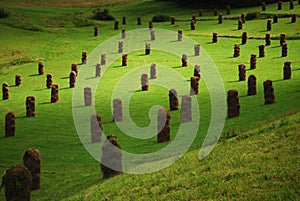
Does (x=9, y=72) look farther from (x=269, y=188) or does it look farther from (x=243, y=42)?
(x=269, y=188)

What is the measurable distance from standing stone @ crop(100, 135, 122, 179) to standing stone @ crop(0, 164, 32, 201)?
8.87 ft

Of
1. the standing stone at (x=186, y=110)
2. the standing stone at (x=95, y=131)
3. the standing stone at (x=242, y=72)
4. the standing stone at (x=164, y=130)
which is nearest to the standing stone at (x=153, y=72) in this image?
the standing stone at (x=242, y=72)

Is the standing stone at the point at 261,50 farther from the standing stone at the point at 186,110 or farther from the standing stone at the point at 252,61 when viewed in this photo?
the standing stone at the point at 186,110

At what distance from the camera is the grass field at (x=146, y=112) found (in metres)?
13.9

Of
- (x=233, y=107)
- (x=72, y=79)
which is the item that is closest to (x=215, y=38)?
(x=72, y=79)

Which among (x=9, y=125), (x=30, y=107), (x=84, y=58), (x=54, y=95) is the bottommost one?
(x=9, y=125)

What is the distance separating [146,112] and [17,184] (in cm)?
1073

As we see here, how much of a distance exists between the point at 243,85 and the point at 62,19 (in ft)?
125

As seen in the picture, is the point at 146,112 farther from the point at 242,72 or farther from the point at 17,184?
the point at 17,184

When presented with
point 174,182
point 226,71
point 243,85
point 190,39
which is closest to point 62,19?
point 190,39

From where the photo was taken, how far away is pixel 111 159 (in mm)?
17703

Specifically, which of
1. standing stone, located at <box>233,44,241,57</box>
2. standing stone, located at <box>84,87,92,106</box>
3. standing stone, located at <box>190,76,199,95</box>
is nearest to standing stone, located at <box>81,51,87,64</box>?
standing stone, located at <box>233,44,241,57</box>

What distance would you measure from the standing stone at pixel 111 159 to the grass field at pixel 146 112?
47 cm

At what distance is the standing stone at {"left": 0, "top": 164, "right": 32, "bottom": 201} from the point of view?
1530 centimetres
